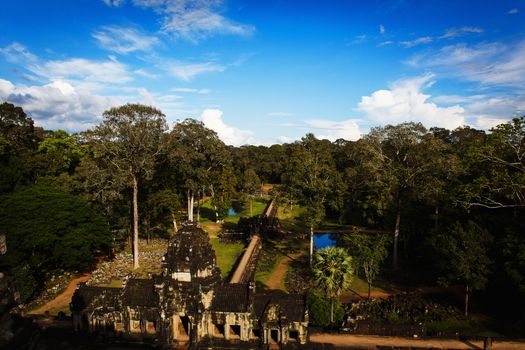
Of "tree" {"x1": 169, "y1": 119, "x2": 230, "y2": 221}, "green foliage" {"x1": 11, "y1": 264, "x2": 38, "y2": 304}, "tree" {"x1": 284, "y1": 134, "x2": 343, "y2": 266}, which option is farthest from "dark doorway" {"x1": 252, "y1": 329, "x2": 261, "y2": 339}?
"tree" {"x1": 169, "y1": 119, "x2": 230, "y2": 221}

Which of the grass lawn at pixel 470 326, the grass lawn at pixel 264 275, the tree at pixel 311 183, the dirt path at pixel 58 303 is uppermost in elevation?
the tree at pixel 311 183

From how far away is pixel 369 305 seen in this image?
2719cm

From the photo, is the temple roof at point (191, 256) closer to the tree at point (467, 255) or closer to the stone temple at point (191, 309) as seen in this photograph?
the stone temple at point (191, 309)

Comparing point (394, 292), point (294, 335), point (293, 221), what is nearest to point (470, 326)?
point (394, 292)

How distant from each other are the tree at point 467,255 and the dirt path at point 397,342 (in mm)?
4670

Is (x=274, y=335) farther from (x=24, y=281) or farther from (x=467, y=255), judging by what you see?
(x=24, y=281)

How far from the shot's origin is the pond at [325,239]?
48250mm

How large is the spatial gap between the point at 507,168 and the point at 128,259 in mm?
36845

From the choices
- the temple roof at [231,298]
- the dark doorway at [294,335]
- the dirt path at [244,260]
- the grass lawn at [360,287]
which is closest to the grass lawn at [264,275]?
the dirt path at [244,260]

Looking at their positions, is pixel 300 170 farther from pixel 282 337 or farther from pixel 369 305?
pixel 282 337

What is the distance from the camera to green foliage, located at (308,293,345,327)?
24250mm

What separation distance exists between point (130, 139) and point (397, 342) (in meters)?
27.5

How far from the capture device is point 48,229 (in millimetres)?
29547

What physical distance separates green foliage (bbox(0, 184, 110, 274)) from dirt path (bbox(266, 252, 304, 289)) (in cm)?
1624
